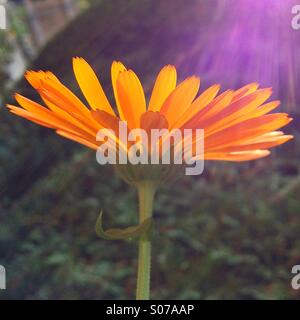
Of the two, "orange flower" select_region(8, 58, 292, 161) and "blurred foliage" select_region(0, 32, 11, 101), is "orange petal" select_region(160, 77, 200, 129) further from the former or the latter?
"blurred foliage" select_region(0, 32, 11, 101)

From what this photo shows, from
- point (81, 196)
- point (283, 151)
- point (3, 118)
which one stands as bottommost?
point (81, 196)

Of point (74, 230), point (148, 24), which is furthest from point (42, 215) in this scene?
point (148, 24)

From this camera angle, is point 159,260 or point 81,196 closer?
point 159,260

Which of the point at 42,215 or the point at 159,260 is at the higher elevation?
the point at 42,215

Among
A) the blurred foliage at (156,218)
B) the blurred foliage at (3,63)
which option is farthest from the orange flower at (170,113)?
the blurred foliage at (3,63)

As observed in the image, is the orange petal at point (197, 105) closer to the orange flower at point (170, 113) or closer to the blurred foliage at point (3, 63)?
the orange flower at point (170, 113)

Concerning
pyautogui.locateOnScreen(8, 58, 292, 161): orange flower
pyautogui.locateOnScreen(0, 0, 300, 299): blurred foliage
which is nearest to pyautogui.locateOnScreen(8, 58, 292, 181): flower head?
pyautogui.locateOnScreen(8, 58, 292, 161): orange flower
